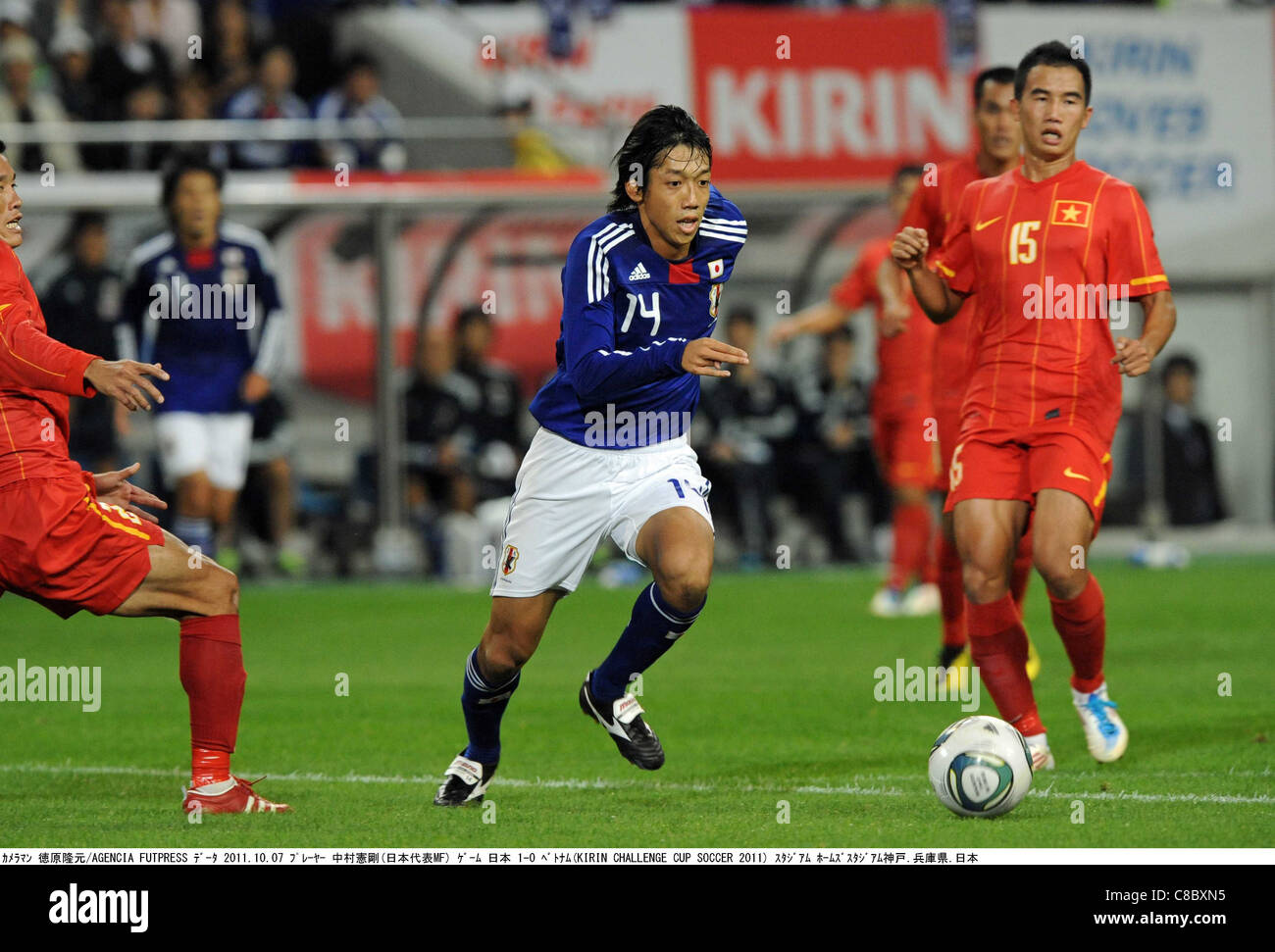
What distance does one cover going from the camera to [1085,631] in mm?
6676

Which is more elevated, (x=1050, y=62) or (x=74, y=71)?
(x=74, y=71)

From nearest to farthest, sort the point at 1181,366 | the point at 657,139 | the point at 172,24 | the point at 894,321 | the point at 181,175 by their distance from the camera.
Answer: the point at 657,139 < the point at 894,321 < the point at 181,175 < the point at 1181,366 < the point at 172,24

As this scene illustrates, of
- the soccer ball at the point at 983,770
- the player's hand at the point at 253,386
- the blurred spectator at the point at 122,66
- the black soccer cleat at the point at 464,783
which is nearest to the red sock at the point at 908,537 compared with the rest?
the player's hand at the point at 253,386

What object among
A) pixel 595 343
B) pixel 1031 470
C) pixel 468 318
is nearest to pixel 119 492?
pixel 595 343

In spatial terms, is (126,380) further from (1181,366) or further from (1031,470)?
(1181,366)

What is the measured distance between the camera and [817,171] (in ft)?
60.7

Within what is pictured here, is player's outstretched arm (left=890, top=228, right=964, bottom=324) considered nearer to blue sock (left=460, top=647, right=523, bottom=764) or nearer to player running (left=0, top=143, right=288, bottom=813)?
blue sock (left=460, top=647, right=523, bottom=764)

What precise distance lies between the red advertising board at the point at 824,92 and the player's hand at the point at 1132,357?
480 inches

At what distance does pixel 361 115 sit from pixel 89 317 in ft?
11.0

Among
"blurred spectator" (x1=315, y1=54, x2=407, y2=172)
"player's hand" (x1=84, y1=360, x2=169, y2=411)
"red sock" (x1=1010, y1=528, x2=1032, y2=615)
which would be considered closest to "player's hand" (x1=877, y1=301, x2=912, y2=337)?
"red sock" (x1=1010, y1=528, x2=1032, y2=615)

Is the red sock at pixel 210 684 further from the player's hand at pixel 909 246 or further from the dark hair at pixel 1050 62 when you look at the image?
the dark hair at pixel 1050 62

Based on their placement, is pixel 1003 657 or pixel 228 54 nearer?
pixel 1003 657

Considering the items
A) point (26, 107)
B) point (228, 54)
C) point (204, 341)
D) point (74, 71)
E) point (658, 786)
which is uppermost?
point (228, 54)

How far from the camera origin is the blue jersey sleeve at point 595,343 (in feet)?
19.4
